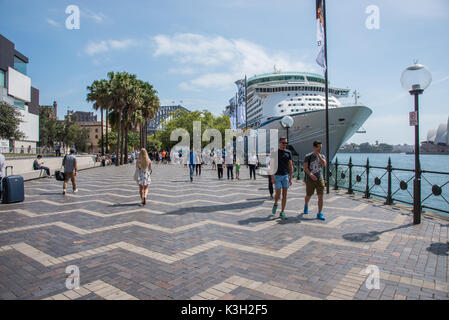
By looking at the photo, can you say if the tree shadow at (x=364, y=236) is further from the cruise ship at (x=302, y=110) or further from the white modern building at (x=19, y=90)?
the white modern building at (x=19, y=90)

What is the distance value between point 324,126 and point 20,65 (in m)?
53.5

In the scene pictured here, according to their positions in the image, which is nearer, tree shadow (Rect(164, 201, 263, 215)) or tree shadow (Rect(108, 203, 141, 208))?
tree shadow (Rect(164, 201, 263, 215))

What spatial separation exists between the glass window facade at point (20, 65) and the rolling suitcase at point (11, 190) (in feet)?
172

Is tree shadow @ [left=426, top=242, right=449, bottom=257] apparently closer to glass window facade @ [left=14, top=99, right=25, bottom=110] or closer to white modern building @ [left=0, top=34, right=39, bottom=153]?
white modern building @ [left=0, top=34, right=39, bottom=153]

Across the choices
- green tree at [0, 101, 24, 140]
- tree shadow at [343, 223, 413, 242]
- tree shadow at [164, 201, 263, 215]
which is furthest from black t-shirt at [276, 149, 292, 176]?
green tree at [0, 101, 24, 140]

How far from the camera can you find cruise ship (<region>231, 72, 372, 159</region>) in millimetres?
28250

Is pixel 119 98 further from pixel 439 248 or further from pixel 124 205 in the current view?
pixel 439 248

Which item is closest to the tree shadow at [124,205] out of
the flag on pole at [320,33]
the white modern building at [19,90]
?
the flag on pole at [320,33]

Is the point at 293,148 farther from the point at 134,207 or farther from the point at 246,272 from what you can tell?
the point at 246,272

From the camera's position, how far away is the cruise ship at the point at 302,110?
2825 cm

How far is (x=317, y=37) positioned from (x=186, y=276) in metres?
10.2

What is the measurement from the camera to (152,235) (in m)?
4.96

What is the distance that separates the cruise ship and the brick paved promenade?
75.3ft

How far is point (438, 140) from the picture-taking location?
2564 inches
